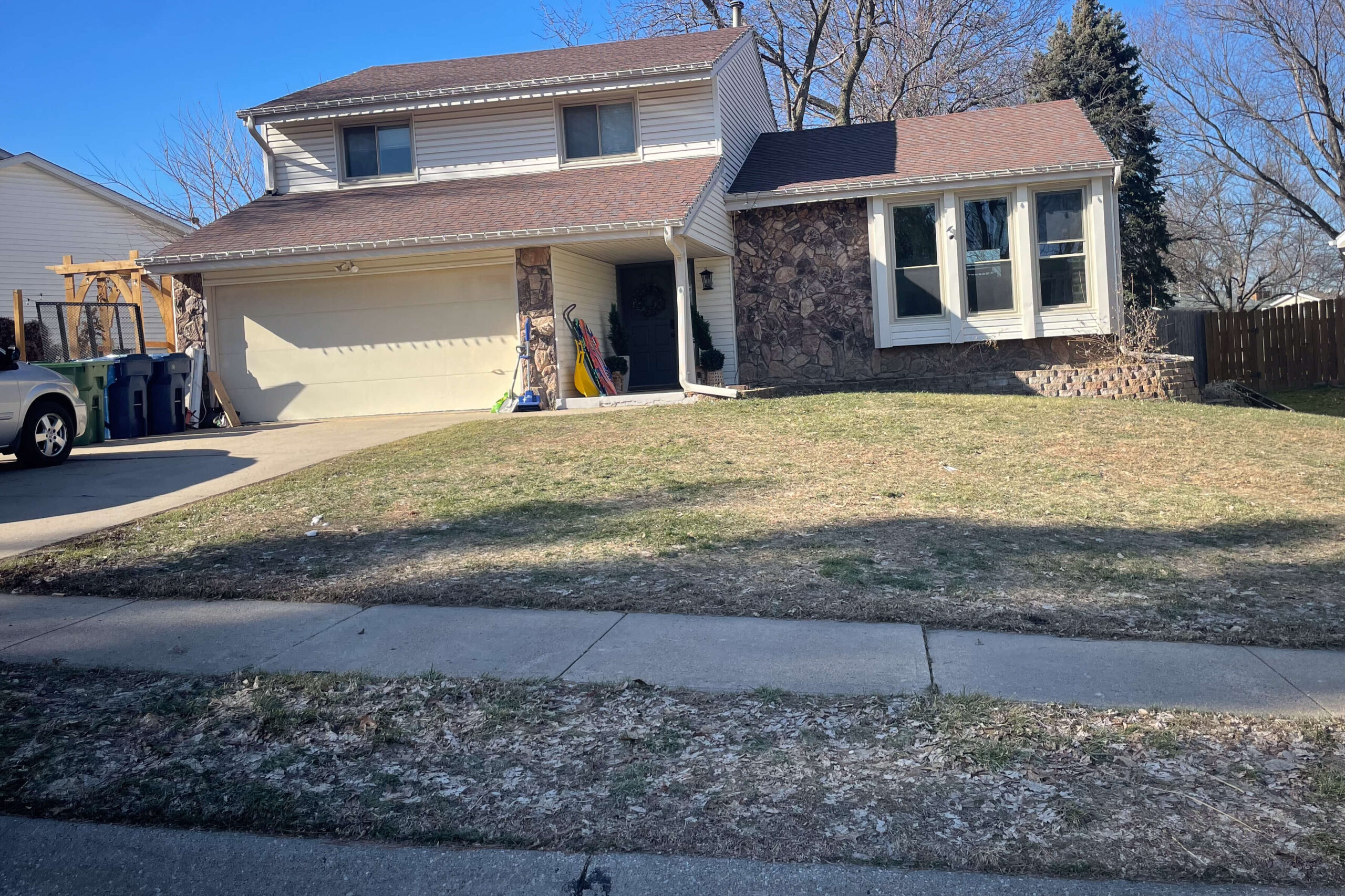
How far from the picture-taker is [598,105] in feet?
58.5

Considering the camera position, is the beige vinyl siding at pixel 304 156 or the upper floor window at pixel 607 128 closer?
the upper floor window at pixel 607 128

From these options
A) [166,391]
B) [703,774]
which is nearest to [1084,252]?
[166,391]

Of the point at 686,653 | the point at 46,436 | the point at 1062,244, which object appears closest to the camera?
the point at 686,653

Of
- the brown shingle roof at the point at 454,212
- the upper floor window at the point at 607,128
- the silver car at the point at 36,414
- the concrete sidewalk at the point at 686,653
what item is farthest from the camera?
the upper floor window at the point at 607,128

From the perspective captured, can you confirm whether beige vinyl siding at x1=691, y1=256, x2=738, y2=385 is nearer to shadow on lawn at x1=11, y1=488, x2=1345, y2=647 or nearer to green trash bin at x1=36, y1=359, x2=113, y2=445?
green trash bin at x1=36, y1=359, x2=113, y2=445

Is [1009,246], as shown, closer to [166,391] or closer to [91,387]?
[166,391]

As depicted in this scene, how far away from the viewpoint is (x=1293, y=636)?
17.6 ft

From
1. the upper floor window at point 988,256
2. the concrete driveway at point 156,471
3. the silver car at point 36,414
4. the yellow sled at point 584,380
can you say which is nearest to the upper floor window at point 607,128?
the yellow sled at point 584,380

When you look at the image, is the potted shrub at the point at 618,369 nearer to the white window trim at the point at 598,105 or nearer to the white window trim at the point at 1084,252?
the white window trim at the point at 598,105

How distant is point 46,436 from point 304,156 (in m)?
8.75

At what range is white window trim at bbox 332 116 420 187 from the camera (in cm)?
1812

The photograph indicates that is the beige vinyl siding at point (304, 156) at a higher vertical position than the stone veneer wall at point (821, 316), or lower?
higher

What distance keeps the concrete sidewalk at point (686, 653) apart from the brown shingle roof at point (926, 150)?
40.7ft

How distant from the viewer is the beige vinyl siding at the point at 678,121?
57.3 ft
